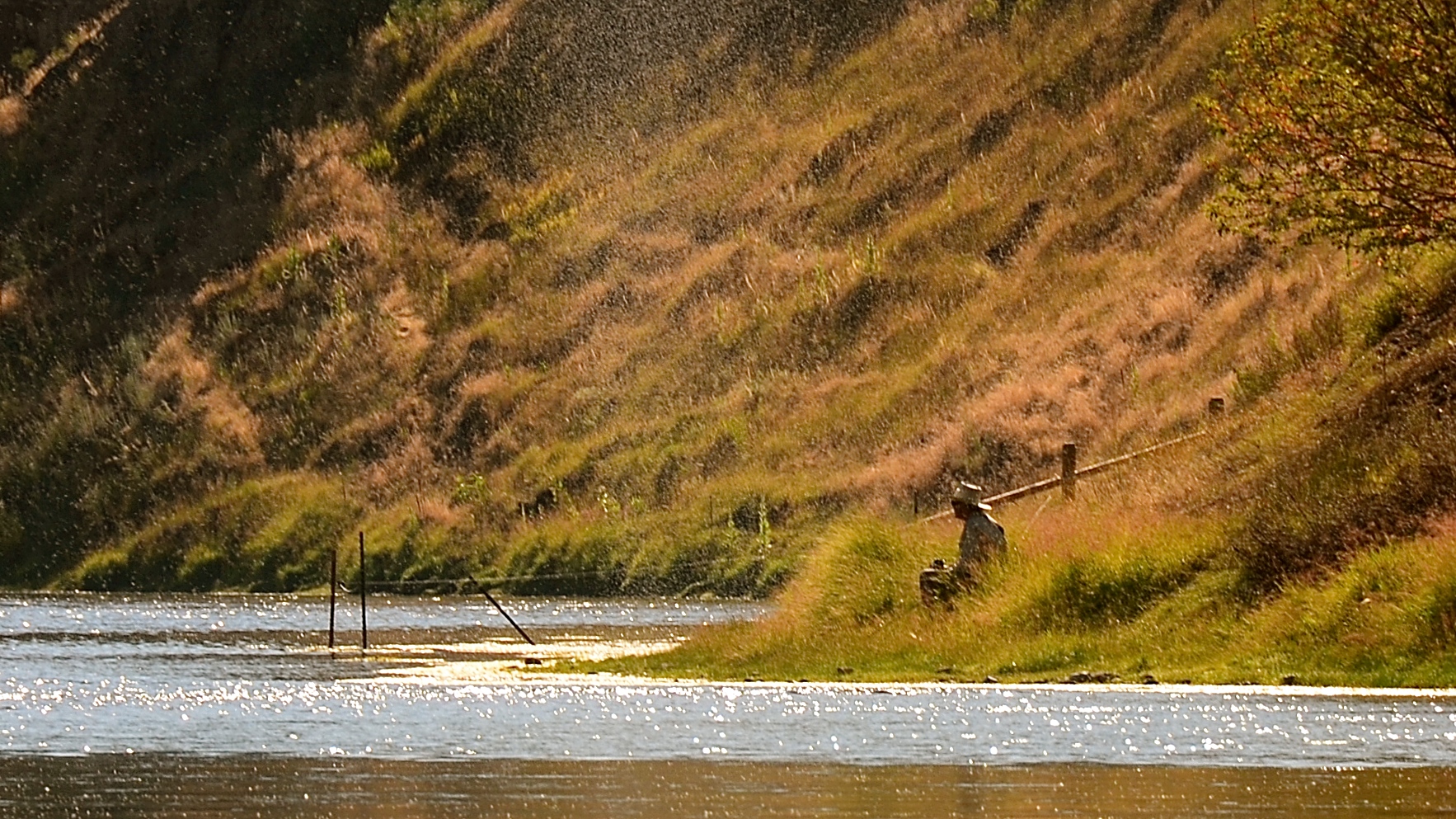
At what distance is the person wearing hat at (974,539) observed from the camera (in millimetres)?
35875

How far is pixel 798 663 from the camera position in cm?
3569

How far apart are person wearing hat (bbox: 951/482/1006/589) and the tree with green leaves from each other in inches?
212

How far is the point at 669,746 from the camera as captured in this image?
87.2ft

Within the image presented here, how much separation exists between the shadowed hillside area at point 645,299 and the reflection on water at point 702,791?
491 inches

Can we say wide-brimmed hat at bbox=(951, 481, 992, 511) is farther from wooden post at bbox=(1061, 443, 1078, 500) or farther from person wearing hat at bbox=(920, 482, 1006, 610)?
wooden post at bbox=(1061, 443, 1078, 500)

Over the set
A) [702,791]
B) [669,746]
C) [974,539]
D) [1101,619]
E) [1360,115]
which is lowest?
[702,791]

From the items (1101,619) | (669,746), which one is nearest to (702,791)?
(669,746)

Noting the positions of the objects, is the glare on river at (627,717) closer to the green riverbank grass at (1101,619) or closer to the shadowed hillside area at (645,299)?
the green riverbank grass at (1101,619)

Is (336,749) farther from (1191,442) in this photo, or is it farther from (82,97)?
(82,97)

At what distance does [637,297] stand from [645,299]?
0.32m

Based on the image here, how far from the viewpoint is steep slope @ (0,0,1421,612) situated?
2458 inches

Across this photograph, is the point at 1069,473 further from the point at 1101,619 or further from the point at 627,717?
the point at 627,717

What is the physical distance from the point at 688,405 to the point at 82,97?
1422 inches

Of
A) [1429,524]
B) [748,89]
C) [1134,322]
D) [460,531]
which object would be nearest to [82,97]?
[748,89]
